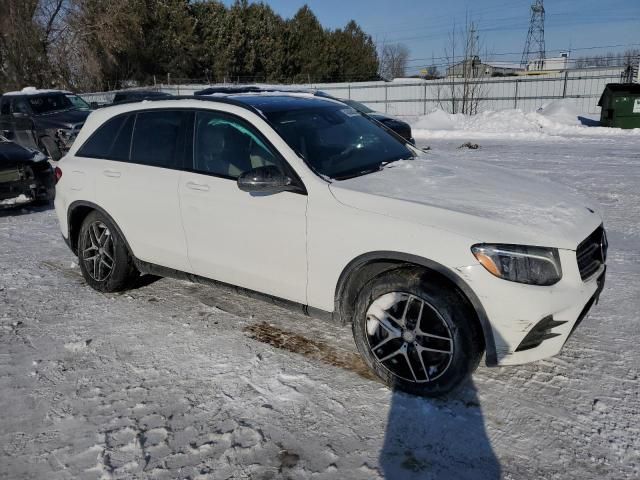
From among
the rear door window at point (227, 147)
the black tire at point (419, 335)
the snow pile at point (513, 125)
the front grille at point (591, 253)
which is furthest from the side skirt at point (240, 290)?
the snow pile at point (513, 125)

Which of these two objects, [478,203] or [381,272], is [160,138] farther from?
[478,203]

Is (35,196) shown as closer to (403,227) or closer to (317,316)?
(317,316)

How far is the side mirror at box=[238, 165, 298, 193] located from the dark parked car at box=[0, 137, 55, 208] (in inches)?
246

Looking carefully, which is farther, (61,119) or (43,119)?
(43,119)

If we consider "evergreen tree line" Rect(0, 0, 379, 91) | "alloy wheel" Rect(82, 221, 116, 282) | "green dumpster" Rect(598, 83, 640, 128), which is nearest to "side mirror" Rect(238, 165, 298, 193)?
"alloy wheel" Rect(82, 221, 116, 282)

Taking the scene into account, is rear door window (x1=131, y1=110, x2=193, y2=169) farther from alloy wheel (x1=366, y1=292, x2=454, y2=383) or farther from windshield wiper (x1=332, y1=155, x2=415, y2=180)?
alloy wheel (x1=366, y1=292, x2=454, y2=383)

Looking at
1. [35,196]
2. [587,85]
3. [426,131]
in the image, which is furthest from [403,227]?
[587,85]

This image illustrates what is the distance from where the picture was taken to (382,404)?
3.05 m

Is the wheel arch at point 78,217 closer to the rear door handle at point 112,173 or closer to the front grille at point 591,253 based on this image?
the rear door handle at point 112,173

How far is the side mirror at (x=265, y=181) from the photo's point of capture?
3.30m

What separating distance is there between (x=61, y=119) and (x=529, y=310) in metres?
13.3

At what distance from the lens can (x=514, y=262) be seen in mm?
2758

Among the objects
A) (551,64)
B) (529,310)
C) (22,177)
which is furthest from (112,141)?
(551,64)

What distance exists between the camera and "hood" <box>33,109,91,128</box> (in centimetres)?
1295
